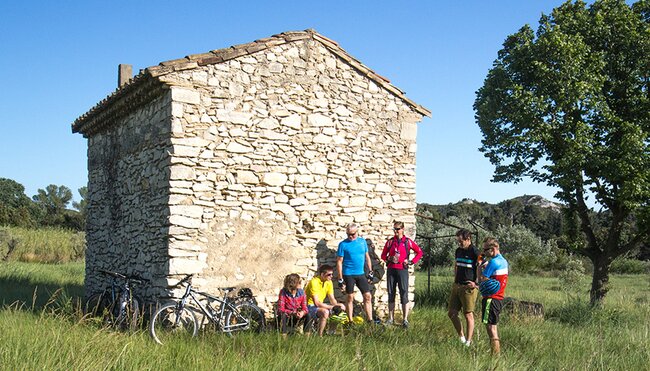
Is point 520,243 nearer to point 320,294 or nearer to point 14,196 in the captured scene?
point 320,294

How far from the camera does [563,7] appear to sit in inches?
664

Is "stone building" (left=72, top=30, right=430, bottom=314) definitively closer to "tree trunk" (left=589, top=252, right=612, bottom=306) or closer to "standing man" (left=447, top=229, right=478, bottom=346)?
"standing man" (left=447, top=229, right=478, bottom=346)

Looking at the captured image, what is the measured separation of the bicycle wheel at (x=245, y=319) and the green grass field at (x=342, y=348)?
1.84 feet

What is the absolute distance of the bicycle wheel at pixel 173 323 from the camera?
882cm

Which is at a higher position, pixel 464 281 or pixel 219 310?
pixel 464 281

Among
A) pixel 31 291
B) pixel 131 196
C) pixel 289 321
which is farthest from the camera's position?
pixel 31 291

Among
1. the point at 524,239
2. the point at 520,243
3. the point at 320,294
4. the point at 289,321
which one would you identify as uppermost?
the point at 524,239

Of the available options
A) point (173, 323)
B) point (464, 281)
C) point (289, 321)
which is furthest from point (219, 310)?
point (464, 281)

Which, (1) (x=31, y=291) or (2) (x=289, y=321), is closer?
(2) (x=289, y=321)

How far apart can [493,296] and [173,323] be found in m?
4.70

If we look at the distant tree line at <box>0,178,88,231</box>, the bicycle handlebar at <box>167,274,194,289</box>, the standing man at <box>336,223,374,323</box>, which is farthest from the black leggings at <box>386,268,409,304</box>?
the distant tree line at <box>0,178,88,231</box>

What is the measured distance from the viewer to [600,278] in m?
16.7

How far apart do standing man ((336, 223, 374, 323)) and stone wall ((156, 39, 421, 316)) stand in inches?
17.0

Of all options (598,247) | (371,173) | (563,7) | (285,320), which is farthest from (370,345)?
(563,7)
